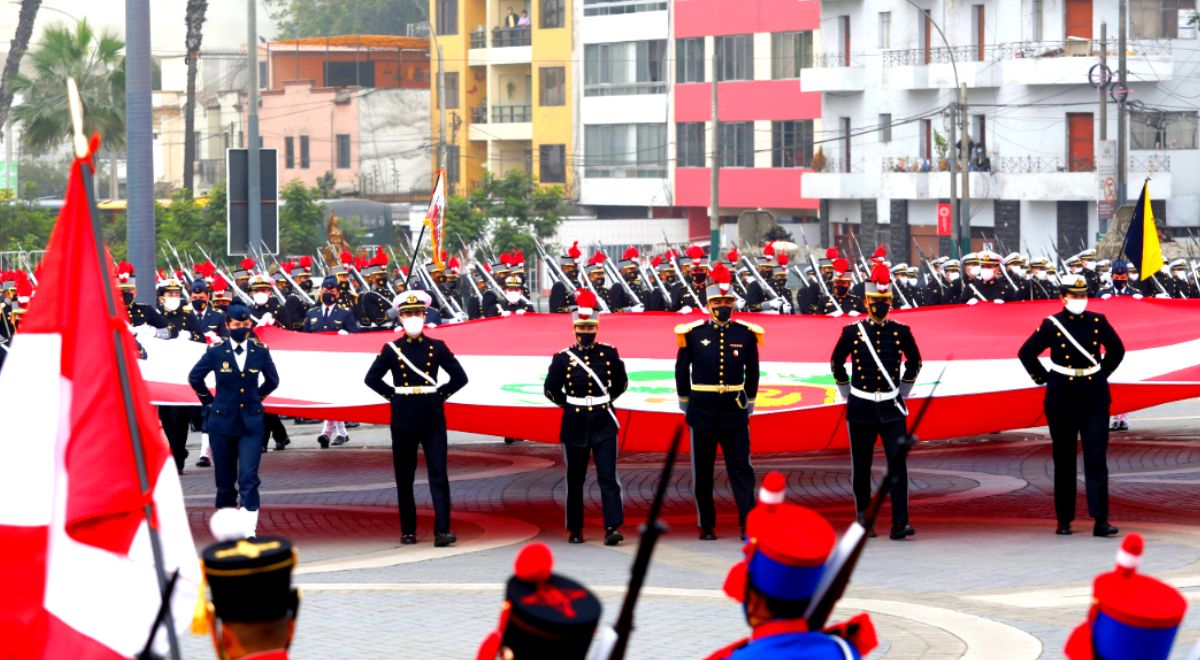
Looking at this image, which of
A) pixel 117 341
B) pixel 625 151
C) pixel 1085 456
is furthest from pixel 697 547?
pixel 625 151

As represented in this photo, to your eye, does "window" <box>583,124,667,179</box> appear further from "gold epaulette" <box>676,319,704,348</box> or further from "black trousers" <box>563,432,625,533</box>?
"black trousers" <box>563,432,625,533</box>

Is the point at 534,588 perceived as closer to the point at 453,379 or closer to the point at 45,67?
the point at 453,379

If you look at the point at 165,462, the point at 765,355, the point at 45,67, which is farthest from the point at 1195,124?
the point at 165,462

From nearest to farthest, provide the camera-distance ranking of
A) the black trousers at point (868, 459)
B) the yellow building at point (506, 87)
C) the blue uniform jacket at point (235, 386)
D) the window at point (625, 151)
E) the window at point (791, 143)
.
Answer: the black trousers at point (868, 459) → the blue uniform jacket at point (235, 386) → the window at point (791, 143) → the window at point (625, 151) → the yellow building at point (506, 87)

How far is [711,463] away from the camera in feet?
46.9

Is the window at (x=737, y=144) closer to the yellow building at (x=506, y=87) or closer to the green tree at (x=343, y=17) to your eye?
the yellow building at (x=506, y=87)

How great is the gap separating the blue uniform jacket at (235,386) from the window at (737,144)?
49.7 metres

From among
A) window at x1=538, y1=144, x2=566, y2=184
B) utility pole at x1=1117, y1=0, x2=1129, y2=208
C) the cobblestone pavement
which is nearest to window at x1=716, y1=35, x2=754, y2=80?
window at x1=538, y1=144, x2=566, y2=184

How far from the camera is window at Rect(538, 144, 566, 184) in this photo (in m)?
69.4

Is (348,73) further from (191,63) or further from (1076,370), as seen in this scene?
(1076,370)

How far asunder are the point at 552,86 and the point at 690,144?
20.3 feet

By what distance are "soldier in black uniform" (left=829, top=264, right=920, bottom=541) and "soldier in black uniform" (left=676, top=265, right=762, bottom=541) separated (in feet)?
2.21

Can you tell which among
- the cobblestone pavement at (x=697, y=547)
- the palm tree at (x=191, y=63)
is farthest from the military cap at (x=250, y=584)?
the palm tree at (x=191, y=63)

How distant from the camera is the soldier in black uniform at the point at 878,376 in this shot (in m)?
14.1
